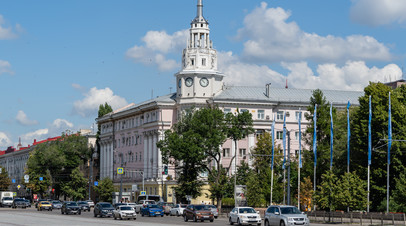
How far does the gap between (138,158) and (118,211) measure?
227ft

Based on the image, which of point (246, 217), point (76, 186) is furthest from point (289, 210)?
point (76, 186)

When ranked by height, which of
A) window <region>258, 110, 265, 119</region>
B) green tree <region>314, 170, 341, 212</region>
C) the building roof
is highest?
the building roof

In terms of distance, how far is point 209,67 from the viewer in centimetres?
12744

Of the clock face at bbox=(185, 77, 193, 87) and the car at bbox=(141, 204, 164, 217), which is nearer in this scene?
the car at bbox=(141, 204, 164, 217)

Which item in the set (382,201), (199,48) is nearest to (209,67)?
(199,48)

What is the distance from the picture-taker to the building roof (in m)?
127

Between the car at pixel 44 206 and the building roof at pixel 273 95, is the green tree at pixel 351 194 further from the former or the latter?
the building roof at pixel 273 95

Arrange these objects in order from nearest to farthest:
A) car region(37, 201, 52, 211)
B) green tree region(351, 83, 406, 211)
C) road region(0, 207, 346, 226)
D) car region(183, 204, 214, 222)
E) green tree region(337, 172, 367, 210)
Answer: road region(0, 207, 346, 226) → green tree region(337, 172, 367, 210) → car region(183, 204, 214, 222) → green tree region(351, 83, 406, 211) → car region(37, 201, 52, 211)

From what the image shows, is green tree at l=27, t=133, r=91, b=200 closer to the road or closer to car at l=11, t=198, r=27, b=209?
car at l=11, t=198, r=27, b=209

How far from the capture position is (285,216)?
48625mm

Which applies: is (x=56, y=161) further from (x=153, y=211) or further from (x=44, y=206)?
(x=153, y=211)

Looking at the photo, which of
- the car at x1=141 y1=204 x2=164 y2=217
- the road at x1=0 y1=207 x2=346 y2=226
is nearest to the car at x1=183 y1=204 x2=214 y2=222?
the road at x1=0 y1=207 x2=346 y2=226

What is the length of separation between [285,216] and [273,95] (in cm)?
8247

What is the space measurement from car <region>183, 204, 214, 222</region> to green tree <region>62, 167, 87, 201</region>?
94.7 meters
